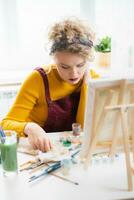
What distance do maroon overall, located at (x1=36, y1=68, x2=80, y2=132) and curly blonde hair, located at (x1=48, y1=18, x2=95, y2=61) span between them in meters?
0.23

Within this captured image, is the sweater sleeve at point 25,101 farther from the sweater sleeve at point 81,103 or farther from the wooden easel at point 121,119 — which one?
the wooden easel at point 121,119

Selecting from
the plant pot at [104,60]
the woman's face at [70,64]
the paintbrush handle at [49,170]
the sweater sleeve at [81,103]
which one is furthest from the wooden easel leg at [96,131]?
the plant pot at [104,60]

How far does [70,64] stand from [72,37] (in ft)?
0.36

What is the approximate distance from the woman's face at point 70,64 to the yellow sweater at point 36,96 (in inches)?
6.0

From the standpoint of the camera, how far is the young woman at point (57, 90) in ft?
4.33

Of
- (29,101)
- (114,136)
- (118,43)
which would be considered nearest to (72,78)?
(29,101)

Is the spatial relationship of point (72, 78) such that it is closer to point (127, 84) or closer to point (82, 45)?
point (82, 45)

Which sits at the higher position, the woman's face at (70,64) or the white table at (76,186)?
the woman's face at (70,64)

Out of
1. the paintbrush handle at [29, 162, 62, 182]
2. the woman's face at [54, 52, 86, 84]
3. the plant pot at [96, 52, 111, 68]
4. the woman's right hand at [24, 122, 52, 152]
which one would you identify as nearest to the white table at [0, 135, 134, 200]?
the paintbrush handle at [29, 162, 62, 182]

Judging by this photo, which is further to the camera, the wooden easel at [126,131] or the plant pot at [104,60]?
the plant pot at [104,60]

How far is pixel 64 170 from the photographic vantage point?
111 cm

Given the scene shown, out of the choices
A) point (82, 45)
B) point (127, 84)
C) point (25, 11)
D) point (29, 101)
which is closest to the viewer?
point (127, 84)

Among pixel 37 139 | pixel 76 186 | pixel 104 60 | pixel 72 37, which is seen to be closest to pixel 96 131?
pixel 76 186

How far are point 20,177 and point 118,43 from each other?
1486 millimetres
